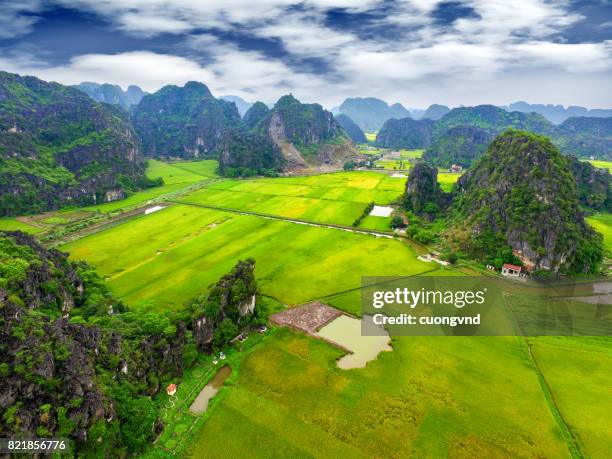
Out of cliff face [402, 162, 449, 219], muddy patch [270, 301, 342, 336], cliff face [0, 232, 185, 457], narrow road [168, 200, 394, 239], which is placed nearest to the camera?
cliff face [0, 232, 185, 457]

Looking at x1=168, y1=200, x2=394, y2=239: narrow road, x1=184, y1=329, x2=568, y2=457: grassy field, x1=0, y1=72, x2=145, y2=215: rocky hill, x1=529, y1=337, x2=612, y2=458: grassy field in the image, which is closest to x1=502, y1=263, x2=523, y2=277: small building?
x1=529, y1=337, x2=612, y2=458: grassy field

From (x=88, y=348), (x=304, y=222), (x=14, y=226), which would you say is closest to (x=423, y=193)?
(x=304, y=222)

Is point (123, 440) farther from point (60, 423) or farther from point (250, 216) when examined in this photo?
point (250, 216)

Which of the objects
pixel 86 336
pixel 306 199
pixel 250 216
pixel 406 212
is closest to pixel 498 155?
pixel 406 212

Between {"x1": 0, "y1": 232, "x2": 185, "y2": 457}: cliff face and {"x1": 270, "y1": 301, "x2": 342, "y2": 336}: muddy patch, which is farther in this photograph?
{"x1": 270, "y1": 301, "x2": 342, "y2": 336}: muddy patch

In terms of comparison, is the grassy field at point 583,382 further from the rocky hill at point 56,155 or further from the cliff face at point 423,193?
the rocky hill at point 56,155

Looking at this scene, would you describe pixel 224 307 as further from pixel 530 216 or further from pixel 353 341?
pixel 530 216

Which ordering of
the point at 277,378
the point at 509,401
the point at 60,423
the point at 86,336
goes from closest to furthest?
the point at 60,423 < the point at 86,336 < the point at 509,401 < the point at 277,378

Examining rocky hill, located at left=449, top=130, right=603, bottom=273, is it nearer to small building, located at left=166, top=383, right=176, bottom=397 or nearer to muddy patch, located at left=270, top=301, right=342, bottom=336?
muddy patch, located at left=270, top=301, right=342, bottom=336
